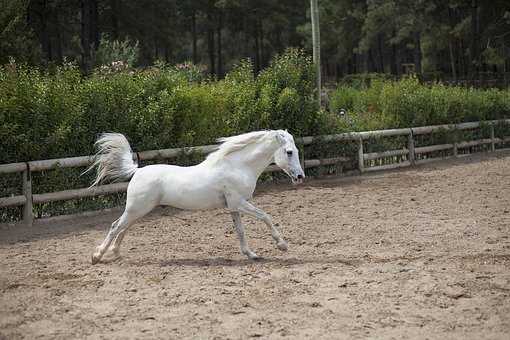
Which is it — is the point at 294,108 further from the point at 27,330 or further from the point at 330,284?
the point at 27,330

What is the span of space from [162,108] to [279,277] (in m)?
6.41

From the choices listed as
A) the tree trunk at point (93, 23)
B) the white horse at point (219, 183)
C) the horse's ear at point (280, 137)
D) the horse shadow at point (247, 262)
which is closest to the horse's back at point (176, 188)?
the white horse at point (219, 183)

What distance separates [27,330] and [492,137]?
18666 millimetres

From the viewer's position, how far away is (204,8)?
5153 centimetres

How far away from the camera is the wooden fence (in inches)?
396

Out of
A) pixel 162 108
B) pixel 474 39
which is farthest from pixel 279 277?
pixel 474 39

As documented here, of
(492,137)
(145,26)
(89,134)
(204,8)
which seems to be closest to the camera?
(89,134)

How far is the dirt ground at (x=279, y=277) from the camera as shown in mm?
4852

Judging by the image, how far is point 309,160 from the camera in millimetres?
14906

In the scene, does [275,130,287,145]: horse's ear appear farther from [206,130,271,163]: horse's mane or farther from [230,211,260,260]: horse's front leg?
[230,211,260,260]: horse's front leg

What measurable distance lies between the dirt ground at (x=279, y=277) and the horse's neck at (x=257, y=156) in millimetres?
1036

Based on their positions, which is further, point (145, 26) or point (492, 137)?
point (145, 26)

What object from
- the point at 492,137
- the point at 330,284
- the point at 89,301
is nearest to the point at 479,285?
the point at 330,284

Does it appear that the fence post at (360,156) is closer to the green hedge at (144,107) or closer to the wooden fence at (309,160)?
the wooden fence at (309,160)
